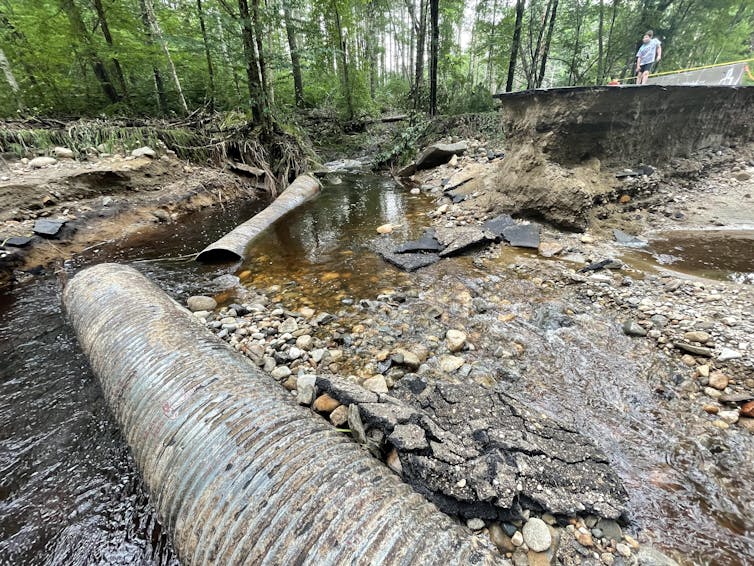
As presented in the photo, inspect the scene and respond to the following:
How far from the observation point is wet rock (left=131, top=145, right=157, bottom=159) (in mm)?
6516

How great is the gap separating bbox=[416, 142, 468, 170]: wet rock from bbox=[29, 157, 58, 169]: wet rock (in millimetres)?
7492

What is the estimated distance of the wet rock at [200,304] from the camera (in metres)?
3.45

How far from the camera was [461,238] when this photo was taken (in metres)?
4.40

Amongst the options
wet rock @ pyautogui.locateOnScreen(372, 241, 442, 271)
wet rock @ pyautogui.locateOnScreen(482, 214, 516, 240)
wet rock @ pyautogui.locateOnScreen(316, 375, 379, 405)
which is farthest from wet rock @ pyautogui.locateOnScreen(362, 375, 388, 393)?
wet rock @ pyautogui.locateOnScreen(482, 214, 516, 240)

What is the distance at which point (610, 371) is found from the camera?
229 centimetres

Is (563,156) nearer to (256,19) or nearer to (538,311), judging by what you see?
(538,311)

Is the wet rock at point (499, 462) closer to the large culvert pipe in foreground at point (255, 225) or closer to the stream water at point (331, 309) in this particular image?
the stream water at point (331, 309)

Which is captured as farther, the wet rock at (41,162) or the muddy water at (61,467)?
the wet rock at (41,162)

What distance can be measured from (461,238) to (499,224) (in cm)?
82

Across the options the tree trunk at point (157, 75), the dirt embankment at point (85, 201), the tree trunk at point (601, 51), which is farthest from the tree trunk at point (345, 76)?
the tree trunk at point (601, 51)

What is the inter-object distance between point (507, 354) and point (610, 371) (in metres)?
0.65

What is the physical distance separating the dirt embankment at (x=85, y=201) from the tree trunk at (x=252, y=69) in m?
2.03

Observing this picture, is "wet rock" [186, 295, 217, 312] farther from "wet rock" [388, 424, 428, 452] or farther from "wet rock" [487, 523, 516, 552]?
"wet rock" [487, 523, 516, 552]

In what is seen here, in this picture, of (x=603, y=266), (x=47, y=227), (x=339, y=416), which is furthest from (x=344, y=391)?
(x=47, y=227)
